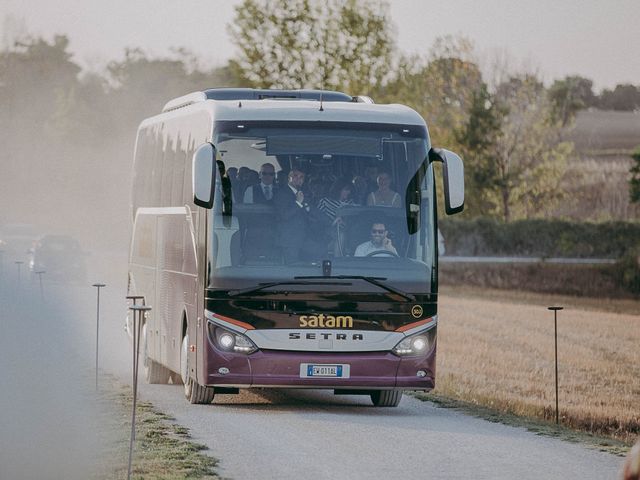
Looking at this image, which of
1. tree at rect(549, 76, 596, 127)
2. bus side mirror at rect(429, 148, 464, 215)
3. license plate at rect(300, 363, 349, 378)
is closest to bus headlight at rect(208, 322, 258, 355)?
license plate at rect(300, 363, 349, 378)

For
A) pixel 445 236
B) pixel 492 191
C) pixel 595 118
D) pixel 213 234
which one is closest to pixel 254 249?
pixel 213 234

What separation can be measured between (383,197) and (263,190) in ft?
3.97

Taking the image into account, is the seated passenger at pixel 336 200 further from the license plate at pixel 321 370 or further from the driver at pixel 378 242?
the license plate at pixel 321 370

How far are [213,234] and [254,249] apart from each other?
440 mm

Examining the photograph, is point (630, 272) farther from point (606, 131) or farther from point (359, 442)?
point (606, 131)

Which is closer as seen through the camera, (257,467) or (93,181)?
(257,467)

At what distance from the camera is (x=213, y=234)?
658 inches

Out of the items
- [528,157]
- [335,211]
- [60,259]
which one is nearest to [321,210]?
[335,211]

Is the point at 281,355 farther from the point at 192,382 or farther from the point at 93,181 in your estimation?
the point at 93,181

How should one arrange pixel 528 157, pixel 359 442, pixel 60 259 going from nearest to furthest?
pixel 359 442
pixel 60 259
pixel 528 157

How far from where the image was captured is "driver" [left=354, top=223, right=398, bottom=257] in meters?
16.8

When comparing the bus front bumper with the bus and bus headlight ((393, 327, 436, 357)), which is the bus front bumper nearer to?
the bus

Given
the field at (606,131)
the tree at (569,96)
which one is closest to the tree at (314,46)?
the tree at (569,96)

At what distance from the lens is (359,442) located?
1448 cm
